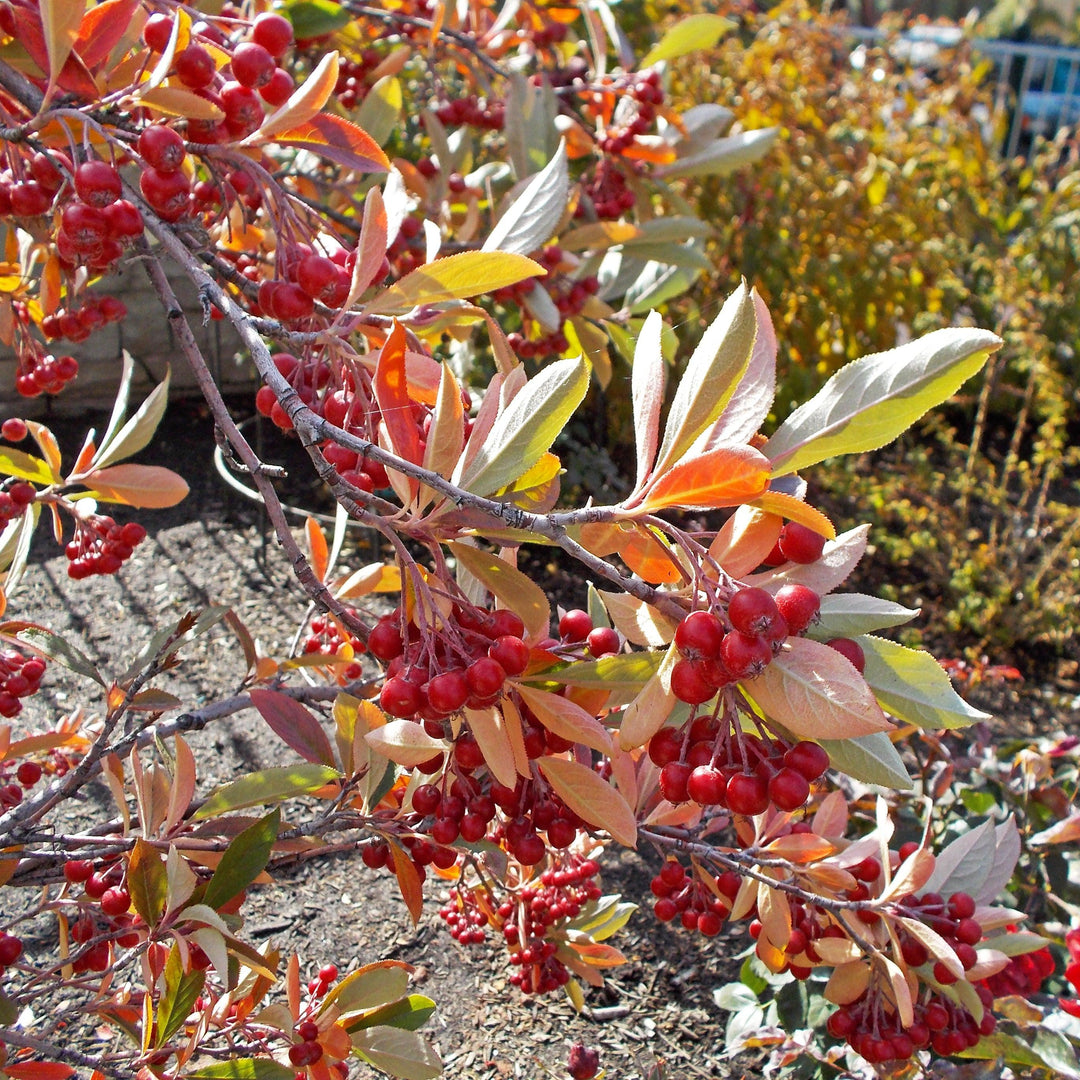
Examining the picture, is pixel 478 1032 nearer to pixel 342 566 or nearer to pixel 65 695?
pixel 65 695

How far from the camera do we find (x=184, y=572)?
3.51m

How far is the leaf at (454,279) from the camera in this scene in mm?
889

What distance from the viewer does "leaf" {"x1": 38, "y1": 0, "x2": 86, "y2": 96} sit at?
93 centimetres

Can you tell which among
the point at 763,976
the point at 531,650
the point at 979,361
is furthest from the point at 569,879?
the point at 979,361

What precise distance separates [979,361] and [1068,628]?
339 cm

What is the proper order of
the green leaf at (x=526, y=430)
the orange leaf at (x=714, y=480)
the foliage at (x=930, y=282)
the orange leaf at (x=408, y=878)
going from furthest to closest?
1. the foliage at (x=930, y=282)
2. the orange leaf at (x=408, y=878)
3. the green leaf at (x=526, y=430)
4. the orange leaf at (x=714, y=480)

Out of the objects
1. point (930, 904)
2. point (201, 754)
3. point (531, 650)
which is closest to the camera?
point (531, 650)

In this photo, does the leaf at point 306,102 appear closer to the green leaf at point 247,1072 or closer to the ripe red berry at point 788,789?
the ripe red berry at point 788,789

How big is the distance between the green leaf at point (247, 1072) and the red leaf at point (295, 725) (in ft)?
1.09

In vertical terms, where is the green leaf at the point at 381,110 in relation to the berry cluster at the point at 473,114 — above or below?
above

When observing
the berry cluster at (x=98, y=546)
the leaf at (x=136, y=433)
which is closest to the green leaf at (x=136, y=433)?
the leaf at (x=136, y=433)

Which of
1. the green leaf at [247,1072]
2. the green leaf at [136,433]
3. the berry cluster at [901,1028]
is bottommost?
the berry cluster at [901,1028]

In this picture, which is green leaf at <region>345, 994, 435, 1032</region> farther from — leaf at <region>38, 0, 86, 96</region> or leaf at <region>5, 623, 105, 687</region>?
leaf at <region>38, 0, 86, 96</region>

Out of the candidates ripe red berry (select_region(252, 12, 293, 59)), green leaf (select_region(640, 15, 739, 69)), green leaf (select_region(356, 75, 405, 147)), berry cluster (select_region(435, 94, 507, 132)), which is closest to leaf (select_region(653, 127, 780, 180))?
green leaf (select_region(640, 15, 739, 69))
